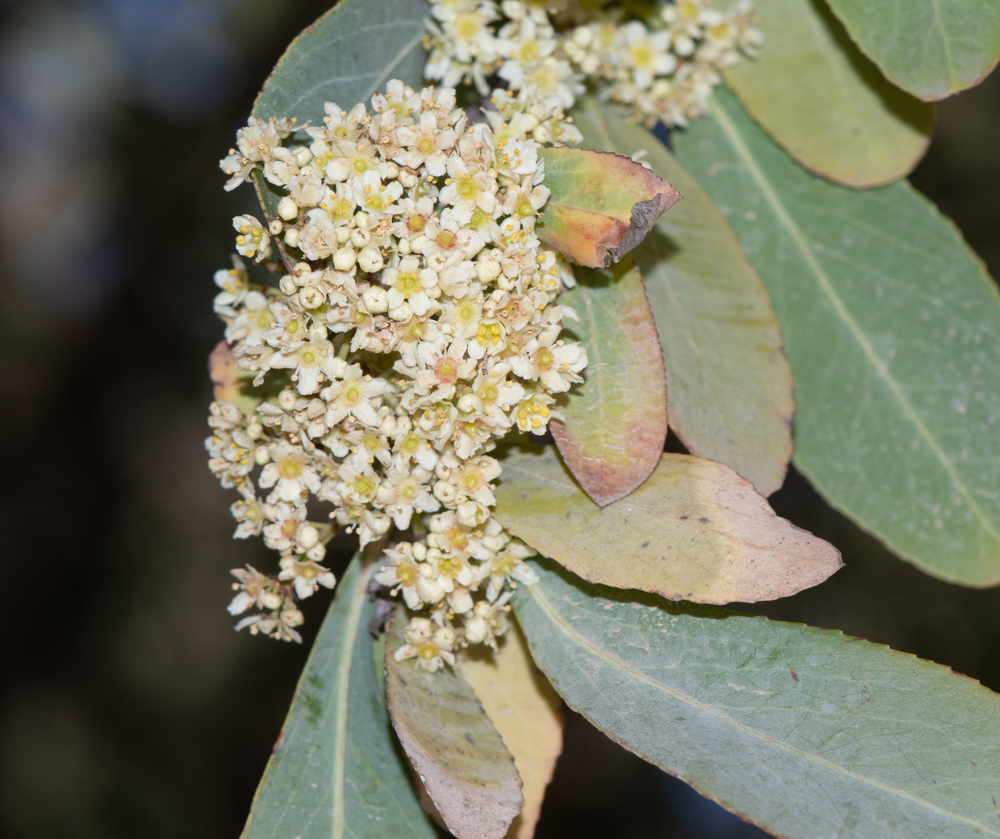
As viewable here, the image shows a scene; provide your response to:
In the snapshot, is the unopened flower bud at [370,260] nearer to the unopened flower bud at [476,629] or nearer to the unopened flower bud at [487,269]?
the unopened flower bud at [487,269]

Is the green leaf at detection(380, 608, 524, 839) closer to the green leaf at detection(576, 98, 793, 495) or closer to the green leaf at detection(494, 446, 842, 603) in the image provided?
the green leaf at detection(494, 446, 842, 603)

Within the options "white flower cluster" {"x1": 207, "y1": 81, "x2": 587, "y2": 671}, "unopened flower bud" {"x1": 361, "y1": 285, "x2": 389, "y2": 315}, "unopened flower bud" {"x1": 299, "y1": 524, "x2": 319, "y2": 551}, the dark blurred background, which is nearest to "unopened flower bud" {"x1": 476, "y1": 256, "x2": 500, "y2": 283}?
"white flower cluster" {"x1": 207, "y1": 81, "x2": 587, "y2": 671}

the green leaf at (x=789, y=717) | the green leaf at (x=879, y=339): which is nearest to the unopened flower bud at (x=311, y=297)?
the green leaf at (x=789, y=717)

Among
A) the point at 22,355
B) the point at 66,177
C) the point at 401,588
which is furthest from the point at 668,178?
the point at 66,177

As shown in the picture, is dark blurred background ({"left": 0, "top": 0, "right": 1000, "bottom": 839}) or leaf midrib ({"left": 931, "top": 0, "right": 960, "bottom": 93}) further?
dark blurred background ({"left": 0, "top": 0, "right": 1000, "bottom": 839})

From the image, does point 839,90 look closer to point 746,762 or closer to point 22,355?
point 746,762

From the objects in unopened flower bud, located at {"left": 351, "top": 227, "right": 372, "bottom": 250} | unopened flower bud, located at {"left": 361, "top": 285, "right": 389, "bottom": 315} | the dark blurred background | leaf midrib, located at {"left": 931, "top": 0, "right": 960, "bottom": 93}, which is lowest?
the dark blurred background

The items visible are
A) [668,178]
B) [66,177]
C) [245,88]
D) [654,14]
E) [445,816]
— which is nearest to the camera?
[445,816]
